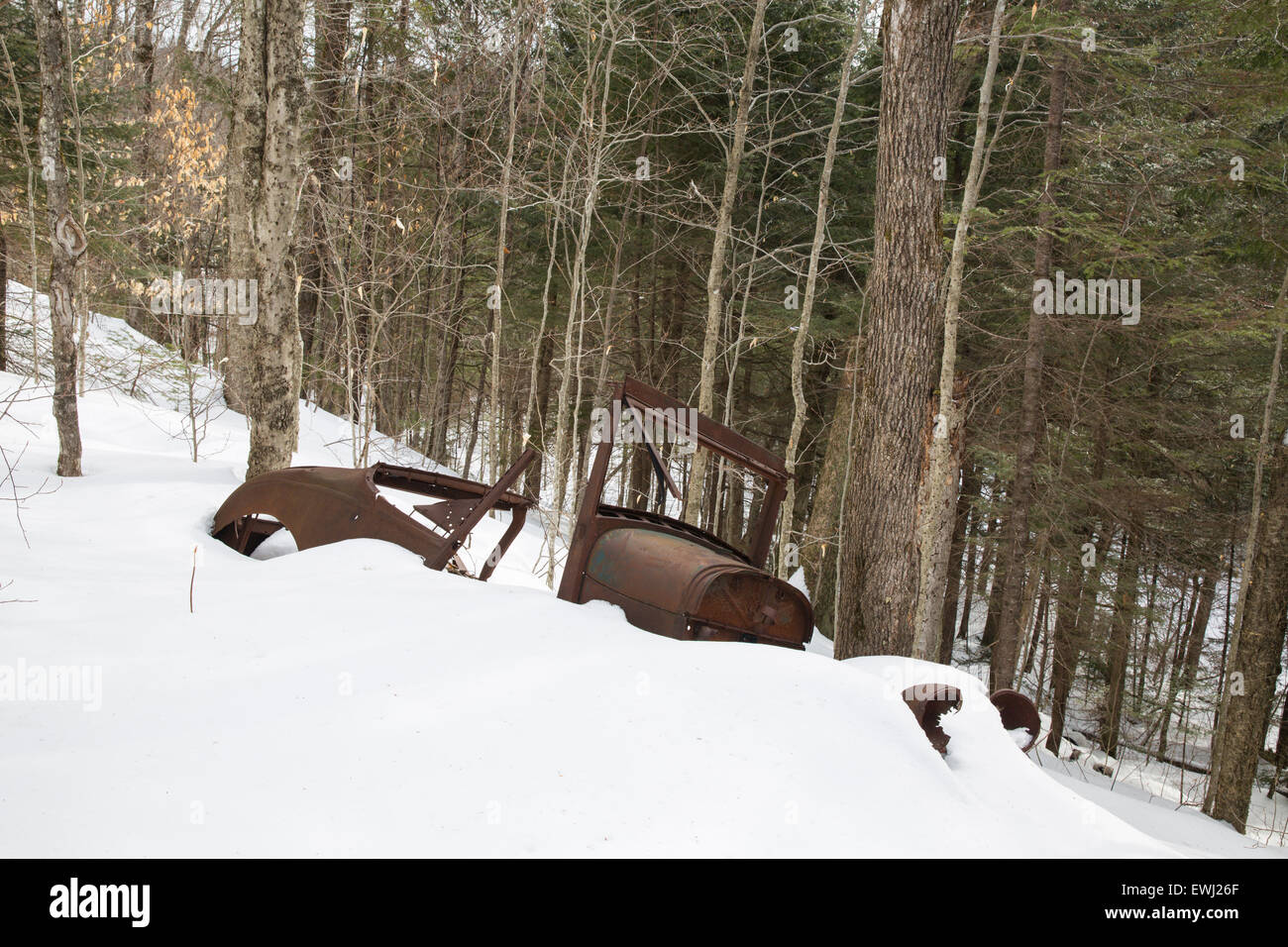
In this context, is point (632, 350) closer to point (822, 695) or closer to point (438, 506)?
point (438, 506)

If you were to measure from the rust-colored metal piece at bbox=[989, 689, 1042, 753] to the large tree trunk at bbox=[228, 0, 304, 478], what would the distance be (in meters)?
6.23

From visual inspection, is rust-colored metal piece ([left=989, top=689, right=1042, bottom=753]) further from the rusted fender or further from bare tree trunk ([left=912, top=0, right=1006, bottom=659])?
bare tree trunk ([left=912, top=0, right=1006, bottom=659])

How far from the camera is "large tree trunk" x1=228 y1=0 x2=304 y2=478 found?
691 centimetres

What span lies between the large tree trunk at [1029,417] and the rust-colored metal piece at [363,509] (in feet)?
30.1

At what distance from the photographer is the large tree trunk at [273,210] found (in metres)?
6.91

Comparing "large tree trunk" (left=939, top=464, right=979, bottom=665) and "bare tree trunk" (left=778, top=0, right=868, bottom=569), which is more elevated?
"bare tree trunk" (left=778, top=0, right=868, bottom=569)

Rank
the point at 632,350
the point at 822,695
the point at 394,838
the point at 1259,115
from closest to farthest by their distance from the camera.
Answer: the point at 394,838, the point at 822,695, the point at 1259,115, the point at 632,350

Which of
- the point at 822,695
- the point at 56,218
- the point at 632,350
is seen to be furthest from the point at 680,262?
the point at 822,695

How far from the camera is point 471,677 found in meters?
3.17

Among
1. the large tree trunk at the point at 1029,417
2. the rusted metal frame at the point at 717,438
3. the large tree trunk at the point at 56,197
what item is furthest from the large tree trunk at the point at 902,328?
the large tree trunk at the point at 56,197

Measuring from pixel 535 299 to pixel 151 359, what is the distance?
7.64m

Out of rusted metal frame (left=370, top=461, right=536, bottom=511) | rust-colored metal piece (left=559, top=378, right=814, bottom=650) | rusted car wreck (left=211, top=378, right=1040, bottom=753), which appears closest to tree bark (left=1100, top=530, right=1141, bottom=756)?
rusted car wreck (left=211, top=378, right=1040, bottom=753)

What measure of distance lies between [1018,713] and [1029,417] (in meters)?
8.41

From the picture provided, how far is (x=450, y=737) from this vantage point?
272 cm
